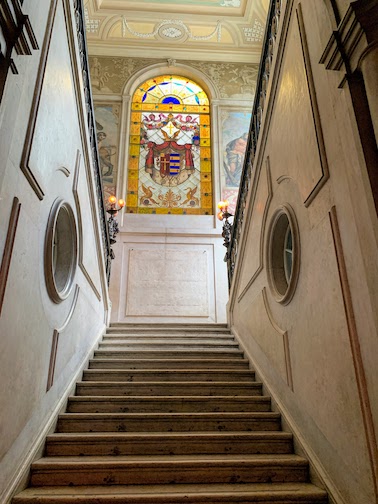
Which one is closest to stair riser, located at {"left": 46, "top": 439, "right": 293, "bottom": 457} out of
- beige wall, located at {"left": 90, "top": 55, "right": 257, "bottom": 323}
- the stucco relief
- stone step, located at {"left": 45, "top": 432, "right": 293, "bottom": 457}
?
stone step, located at {"left": 45, "top": 432, "right": 293, "bottom": 457}

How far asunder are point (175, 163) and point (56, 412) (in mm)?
7518

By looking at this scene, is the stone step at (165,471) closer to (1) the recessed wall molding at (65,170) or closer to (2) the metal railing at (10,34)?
(1) the recessed wall molding at (65,170)

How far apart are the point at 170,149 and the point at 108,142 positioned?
5.20 feet

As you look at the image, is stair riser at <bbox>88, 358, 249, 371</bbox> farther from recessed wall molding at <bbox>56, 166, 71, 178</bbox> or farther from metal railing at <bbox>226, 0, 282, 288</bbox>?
recessed wall molding at <bbox>56, 166, 71, 178</bbox>

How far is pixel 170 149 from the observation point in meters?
9.95

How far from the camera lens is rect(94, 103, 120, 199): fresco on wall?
30.8 feet

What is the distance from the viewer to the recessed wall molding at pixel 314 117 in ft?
8.78

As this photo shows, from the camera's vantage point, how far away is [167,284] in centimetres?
851

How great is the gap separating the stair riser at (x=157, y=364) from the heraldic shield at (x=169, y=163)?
5920mm

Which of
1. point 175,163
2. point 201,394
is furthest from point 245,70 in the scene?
point 201,394

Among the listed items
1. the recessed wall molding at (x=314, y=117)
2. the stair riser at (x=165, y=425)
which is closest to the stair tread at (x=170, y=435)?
the stair riser at (x=165, y=425)

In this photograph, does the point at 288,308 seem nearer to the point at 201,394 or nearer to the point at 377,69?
the point at 201,394

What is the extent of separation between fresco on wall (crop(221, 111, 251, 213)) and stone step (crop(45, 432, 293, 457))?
6.66 metres

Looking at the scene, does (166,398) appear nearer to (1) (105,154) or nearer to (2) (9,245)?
(2) (9,245)
